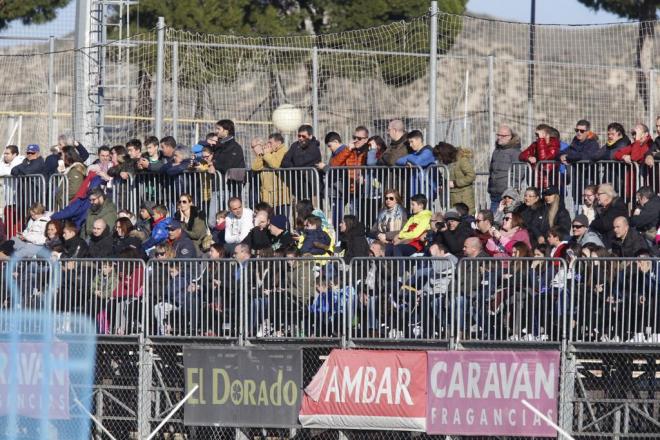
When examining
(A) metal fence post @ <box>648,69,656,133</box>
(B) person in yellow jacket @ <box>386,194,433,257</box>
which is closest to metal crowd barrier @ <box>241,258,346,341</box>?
(B) person in yellow jacket @ <box>386,194,433,257</box>

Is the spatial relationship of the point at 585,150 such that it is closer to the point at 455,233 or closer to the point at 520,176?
the point at 520,176

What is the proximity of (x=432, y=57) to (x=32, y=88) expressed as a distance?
9.92 m

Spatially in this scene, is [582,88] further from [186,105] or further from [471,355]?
[471,355]

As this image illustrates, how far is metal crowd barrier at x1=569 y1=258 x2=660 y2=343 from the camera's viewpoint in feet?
47.4

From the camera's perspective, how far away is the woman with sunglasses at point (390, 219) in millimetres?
16953

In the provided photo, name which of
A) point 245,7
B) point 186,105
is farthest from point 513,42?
point 245,7

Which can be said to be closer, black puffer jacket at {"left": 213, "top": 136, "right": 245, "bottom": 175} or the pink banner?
the pink banner

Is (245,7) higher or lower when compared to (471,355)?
higher

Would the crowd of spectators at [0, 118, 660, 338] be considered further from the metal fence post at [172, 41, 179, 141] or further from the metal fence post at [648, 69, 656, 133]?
the metal fence post at [648, 69, 656, 133]

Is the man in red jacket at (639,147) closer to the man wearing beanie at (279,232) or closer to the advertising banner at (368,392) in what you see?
the advertising banner at (368,392)

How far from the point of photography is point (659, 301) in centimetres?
1442

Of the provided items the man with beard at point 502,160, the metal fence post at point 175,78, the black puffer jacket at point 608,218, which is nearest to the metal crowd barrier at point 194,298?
the man with beard at point 502,160

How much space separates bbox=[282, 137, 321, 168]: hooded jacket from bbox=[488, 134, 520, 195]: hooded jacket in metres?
2.08

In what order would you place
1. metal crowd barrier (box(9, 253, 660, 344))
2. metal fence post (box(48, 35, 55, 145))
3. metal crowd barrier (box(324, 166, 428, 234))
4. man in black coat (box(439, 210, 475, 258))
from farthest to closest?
1. metal fence post (box(48, 35, 55, 145))
2. metal crowd barrier (box(324, 166, 428, 234))
3. man in black coat (box(439, 210, 475, 258))
4. metal crowd barrier (box(9, 253, 660, 344))
